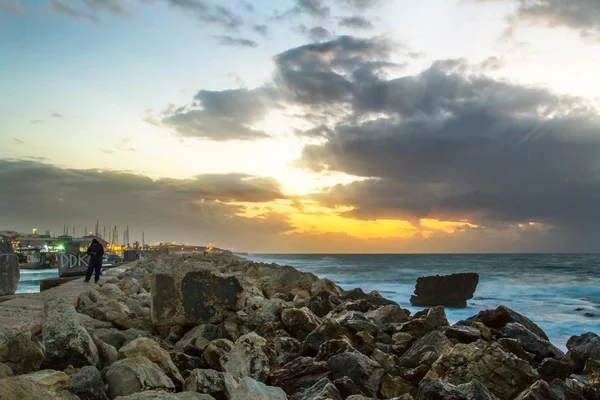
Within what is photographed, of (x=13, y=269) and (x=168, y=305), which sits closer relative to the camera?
(x=168, y=305)

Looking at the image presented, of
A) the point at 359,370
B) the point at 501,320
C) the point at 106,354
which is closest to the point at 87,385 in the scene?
the point at 106,354

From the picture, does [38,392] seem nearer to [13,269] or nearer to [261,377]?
[261,377]

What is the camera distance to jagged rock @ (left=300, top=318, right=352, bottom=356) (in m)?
6.05

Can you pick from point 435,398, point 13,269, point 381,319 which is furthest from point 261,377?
point 13,269

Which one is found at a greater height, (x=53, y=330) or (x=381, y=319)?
(x=53, y=330)

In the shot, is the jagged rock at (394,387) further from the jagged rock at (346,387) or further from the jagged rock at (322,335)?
the jagged rock at (322,335)

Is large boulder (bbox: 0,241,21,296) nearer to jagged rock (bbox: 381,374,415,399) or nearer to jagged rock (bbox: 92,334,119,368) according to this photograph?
jagged rock (bbox: 92,334,119,368)

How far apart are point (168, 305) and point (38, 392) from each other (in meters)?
3.68

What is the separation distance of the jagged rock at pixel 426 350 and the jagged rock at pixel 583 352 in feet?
5.44

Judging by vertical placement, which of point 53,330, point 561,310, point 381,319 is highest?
point 53,330

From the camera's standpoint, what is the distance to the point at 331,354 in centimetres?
548

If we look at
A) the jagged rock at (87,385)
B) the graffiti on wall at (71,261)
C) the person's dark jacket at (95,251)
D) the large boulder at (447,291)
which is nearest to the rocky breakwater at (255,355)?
the jagged rock at (87,385)

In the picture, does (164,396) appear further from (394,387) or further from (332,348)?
(332,348)

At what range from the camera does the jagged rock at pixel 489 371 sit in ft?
16.0
